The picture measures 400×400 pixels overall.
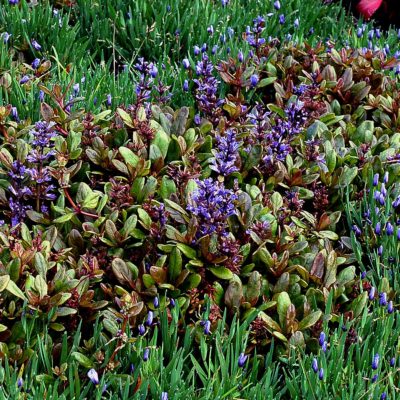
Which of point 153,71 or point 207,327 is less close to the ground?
point 153,71

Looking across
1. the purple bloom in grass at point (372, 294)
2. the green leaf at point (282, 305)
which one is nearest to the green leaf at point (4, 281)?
the green leaf at point (282, 305)

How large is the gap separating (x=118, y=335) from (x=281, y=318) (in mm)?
493

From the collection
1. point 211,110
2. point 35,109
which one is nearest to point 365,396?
point 211,110

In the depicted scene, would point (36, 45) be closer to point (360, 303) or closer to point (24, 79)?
point (24, 79)

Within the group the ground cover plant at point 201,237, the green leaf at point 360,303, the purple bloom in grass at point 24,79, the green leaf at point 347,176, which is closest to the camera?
the ground cover plant at point 201,237

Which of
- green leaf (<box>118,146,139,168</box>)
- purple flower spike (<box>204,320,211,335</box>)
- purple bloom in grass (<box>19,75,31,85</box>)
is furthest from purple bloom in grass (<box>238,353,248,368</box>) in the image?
purple bloom in grass (<box>19,75,31,85</box>)

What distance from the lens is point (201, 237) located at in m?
2.27

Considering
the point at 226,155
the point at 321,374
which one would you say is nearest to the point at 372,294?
the point at 321,374

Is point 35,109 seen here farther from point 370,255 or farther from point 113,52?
point 370,255

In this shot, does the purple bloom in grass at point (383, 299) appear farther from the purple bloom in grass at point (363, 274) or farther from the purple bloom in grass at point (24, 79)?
the purple bloom in grass at point (24, 79)

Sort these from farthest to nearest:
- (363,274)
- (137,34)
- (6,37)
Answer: (137,34) < (6,37) < (363,274)

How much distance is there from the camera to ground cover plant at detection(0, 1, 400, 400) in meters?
2.05

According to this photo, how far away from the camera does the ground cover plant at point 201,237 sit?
2047 millimetres

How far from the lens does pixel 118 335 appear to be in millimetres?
2010
